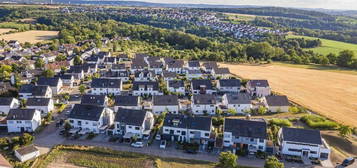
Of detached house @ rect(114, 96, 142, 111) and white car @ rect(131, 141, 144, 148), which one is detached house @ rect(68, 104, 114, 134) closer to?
detached house @ rect(114, 96, 142, 111)

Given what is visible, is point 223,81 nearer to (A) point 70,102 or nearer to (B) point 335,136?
(B) point 335,136

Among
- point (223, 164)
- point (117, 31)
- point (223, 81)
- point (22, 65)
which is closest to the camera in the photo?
point (223, 164)

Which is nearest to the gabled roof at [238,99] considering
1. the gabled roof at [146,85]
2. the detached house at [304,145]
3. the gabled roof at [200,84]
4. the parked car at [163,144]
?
the gabled roof at [200,84]

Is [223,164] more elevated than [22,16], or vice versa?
[22,16]

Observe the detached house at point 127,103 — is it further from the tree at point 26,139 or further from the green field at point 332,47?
the green field at point 332,47

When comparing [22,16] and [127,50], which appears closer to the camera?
[127,50]

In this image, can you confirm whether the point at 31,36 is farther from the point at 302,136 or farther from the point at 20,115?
the point at 302,136

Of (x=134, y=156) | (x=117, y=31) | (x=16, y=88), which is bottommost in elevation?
(x=134, y=156)

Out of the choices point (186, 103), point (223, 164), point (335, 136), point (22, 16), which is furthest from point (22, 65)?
point (22, 16)
